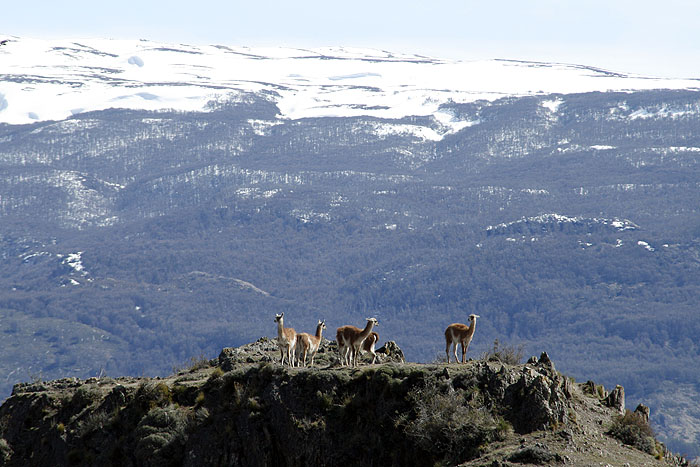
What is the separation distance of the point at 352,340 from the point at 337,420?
14.7 feet

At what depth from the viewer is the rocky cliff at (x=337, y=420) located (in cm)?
3612

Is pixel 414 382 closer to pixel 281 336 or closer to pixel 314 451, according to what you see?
pixel 314 451

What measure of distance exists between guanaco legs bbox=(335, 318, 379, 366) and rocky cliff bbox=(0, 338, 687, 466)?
7.17 ft

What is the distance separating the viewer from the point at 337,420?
39.2 m

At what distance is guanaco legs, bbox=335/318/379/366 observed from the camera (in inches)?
1683

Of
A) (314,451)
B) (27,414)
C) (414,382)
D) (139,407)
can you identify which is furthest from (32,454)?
(414,382)

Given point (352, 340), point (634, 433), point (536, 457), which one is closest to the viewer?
point (536, 457)

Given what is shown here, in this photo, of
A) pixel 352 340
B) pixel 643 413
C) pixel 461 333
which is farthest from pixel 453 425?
pixel 643 413

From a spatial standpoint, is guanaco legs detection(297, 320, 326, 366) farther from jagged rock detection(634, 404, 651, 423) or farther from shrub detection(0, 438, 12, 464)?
jagged rock detection(634, 404, 651, 423)

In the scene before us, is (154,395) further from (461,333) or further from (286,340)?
(461,333)

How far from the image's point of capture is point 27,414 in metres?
46.9

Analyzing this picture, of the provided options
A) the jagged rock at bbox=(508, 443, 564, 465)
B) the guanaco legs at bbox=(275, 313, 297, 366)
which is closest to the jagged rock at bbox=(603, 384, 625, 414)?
the jagged rock at bbox=(508, 443, 564, 465)

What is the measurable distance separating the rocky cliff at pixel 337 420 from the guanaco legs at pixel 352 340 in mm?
2186

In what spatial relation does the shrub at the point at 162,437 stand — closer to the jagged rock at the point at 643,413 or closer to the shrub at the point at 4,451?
the shrub at the point at 4,451
